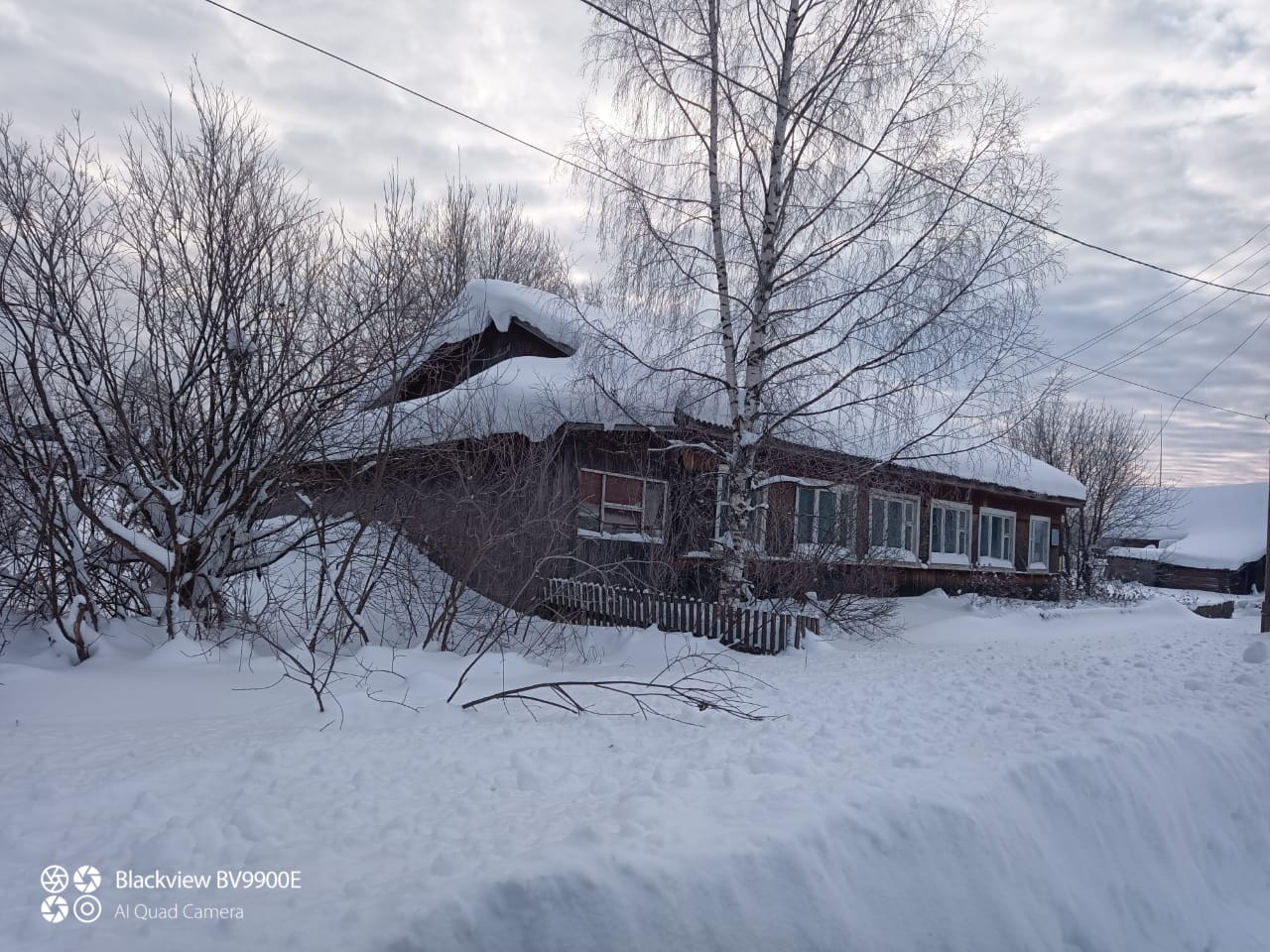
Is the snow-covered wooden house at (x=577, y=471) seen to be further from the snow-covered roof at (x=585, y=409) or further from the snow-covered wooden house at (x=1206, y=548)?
the snow-covered wooden house at (x=1206, y=548)

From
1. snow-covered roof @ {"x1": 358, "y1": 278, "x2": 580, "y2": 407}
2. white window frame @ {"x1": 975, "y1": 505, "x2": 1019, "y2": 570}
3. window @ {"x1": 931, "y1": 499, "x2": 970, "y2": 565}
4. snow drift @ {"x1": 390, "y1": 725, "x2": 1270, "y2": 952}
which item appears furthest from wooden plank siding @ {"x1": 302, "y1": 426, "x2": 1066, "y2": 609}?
snow drift @ {"x1": 390, "y1": 725, "x2": 1270, "y2": 952}

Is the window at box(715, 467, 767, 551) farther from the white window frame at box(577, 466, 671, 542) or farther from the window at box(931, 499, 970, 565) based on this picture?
the window at box(931, 499, 970, 565)

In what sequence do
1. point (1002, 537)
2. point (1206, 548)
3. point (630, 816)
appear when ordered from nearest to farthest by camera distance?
1. point (630, 816)
2. point (1002, 537)
3. point (1206, 548)

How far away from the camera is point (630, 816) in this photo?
385cm

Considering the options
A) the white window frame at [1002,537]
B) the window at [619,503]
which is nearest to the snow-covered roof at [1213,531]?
the white window frame at [1002,537]

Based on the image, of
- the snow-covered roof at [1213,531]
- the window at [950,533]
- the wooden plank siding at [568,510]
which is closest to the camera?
the wooden plank siding at [568,510]

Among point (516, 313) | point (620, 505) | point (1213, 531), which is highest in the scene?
point (516, 313)

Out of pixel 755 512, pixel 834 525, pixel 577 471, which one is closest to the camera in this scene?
pixel 755 512

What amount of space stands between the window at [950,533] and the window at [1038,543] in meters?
3.28

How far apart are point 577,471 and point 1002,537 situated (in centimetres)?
1385

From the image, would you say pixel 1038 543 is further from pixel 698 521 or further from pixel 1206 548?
pixel 1206 548

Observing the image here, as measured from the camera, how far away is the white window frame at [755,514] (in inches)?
445

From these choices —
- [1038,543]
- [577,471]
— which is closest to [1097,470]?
[1038,543]

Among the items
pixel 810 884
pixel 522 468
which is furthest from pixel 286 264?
pixel 810 884
